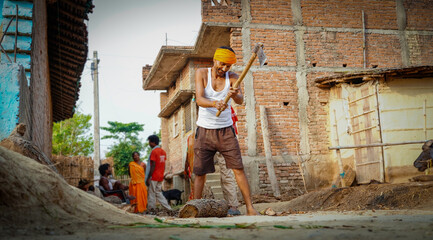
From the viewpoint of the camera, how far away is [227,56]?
4562mm

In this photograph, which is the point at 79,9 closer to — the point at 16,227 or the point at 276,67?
the point at 16,227

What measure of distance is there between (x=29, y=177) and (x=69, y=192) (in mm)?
335

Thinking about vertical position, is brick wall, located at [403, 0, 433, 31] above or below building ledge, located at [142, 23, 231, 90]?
above

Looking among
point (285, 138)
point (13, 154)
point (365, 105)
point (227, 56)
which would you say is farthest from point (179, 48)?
point (13, 154)

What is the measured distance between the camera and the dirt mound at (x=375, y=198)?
603 centimetres

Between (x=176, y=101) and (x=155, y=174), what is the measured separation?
745 cm

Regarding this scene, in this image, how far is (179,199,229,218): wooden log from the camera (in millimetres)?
4122

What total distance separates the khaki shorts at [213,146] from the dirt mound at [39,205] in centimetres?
173

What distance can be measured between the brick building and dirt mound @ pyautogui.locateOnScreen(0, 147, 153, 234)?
777cm

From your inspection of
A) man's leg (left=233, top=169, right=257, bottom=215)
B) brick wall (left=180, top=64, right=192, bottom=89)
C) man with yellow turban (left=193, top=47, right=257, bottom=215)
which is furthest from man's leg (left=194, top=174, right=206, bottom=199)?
brick wall (left=180, top=64, right=192, bottom=89)

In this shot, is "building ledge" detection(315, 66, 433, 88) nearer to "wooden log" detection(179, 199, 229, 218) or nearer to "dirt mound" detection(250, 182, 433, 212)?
"dirt mound" detection(250, 182, 433, 212)

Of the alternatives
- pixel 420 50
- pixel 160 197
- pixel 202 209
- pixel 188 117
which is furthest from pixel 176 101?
pixel 202 209

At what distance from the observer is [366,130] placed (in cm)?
1019

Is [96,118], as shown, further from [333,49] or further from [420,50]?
[420,50]
